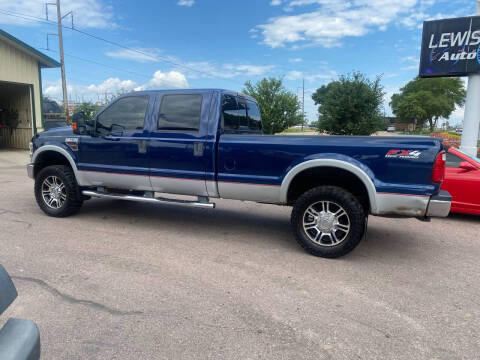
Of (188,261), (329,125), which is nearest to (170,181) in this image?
(188,261)

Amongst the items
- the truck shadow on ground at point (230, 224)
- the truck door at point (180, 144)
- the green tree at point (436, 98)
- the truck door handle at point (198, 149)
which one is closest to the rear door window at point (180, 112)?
the truck door at point (180, 144)

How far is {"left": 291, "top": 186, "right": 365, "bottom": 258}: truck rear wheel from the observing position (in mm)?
4168

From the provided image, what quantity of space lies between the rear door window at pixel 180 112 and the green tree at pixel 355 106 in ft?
36.6

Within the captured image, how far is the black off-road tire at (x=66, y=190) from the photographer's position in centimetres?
576

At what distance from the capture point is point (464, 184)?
6.07 metres

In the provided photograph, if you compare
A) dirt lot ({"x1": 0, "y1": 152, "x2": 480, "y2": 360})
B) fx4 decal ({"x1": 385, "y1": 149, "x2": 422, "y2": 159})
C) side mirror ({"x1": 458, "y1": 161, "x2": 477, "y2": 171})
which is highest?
fx4 decal ({"x1": 385, "y1": 149, "x2": 422, "y2": 159})

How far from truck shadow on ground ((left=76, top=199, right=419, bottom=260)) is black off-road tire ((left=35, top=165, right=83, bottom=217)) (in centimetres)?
28

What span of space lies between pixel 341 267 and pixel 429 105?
50564 mm

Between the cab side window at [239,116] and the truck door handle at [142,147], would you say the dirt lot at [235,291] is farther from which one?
the cab side window at [239,116]

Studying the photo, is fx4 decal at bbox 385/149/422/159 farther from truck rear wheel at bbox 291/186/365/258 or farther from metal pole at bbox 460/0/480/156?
metal pole at bbox 460/0/480/156

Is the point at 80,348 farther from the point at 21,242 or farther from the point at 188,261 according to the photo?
the point at 21,242

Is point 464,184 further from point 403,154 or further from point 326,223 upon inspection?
point 326,223

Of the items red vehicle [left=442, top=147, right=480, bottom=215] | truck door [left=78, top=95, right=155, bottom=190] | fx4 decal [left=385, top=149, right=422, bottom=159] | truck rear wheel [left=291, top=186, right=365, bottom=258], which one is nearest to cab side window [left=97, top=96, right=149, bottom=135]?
truck door [left=78, top=95, right=155, bottom=190]

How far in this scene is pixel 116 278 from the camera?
3.68m
